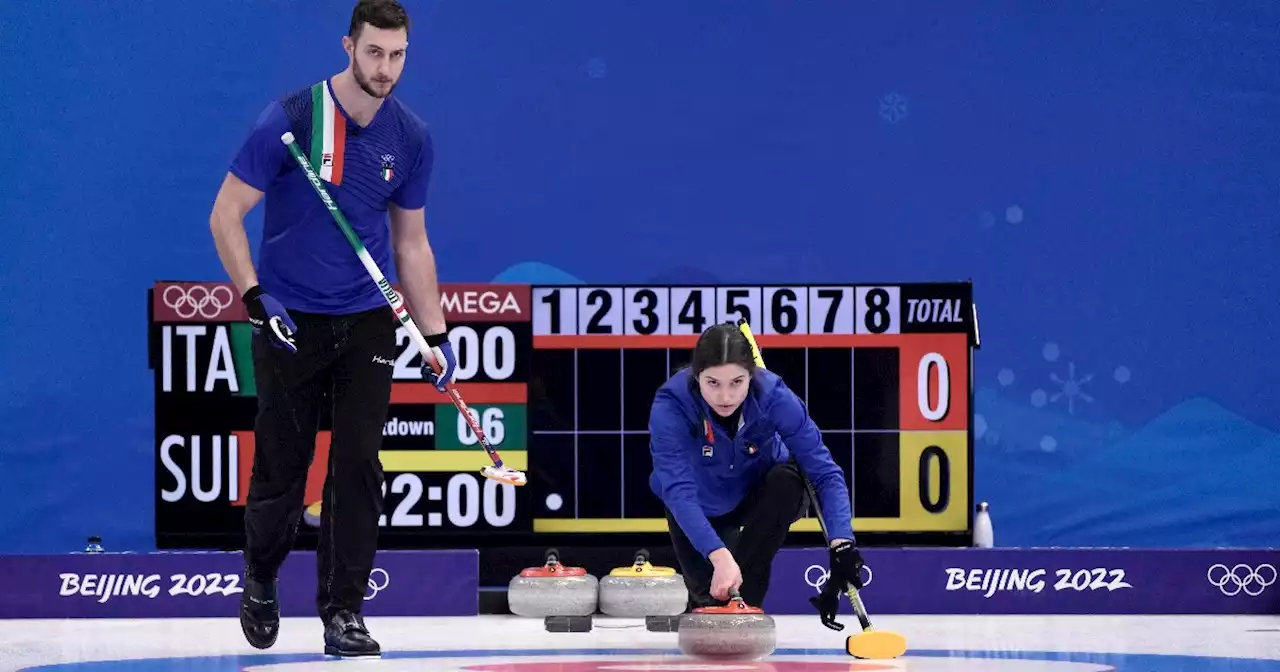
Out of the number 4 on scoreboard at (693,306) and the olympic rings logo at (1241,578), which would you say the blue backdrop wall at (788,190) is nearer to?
the number 4 on scoreboard at (693,306)

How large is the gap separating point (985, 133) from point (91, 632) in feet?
11.9

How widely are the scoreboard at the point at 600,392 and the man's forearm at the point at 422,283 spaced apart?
1911 millimetres

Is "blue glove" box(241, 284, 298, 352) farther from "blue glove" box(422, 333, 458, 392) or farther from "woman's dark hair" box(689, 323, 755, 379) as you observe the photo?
"woman's dark hair" box(689, 323, 755, 379)

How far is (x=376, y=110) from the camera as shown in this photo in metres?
3.88

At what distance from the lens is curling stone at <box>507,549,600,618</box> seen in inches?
215

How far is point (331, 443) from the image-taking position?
3.82 metres

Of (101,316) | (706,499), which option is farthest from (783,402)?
(101,316)

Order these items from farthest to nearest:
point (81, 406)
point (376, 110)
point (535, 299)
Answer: point (81, 406), point (535, 299), point (376, 110)

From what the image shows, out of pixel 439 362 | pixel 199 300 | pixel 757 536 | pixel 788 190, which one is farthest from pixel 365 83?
pixel 788 190

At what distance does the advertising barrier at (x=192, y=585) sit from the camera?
19.0 feet

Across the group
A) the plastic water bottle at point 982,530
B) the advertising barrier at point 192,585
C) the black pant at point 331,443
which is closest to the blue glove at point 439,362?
the black pant at point 331,443

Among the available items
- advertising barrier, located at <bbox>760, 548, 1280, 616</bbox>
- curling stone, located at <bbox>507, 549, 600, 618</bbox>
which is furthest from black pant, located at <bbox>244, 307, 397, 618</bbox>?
advertising barrier, located at <bbox>760, 548, 1280, 616</bbox>

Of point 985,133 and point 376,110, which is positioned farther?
point 985,133

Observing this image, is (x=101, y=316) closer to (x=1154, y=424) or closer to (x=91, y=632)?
(x=91, y=632)
